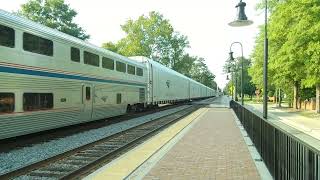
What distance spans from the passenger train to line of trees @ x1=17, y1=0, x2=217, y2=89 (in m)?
50.2

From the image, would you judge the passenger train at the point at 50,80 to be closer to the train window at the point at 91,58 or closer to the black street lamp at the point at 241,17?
the train window at the point at 91,58

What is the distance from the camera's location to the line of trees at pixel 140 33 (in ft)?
246

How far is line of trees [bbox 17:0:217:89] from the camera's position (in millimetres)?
75000

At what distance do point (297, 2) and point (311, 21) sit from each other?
1735 millimetres


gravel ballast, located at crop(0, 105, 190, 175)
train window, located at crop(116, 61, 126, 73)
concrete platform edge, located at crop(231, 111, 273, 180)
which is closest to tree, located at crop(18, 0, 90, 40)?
train window, located at crop(116, 61, 126, 73)

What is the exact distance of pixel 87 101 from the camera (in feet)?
67.7

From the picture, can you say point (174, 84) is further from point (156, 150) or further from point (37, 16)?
point (156, 150)

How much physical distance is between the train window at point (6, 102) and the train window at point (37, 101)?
76 cm

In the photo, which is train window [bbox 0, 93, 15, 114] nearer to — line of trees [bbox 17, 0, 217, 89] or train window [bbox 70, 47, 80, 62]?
train window [bbox 70, 47, 80, 62]

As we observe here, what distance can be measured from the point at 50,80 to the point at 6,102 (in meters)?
3.14

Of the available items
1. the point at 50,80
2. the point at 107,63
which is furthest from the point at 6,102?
the point at 107,63

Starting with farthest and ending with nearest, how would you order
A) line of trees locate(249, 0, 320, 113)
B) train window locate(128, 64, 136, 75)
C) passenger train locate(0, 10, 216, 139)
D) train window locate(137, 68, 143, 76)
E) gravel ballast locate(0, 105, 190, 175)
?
train window locate(137, 68, 143, 76) < line of trees locate(249, 0, 320, 113) < train window locate(128, 64, 136, 75) < passenger train locate(0, 10, 216, 139) < gravel ballast locate(0, 105, 190, 175)

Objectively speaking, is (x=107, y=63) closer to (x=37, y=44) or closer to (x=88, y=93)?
(x=88, y=93)

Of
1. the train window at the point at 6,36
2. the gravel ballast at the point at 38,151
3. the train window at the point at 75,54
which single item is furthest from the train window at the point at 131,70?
the train window at the point at 6,36
